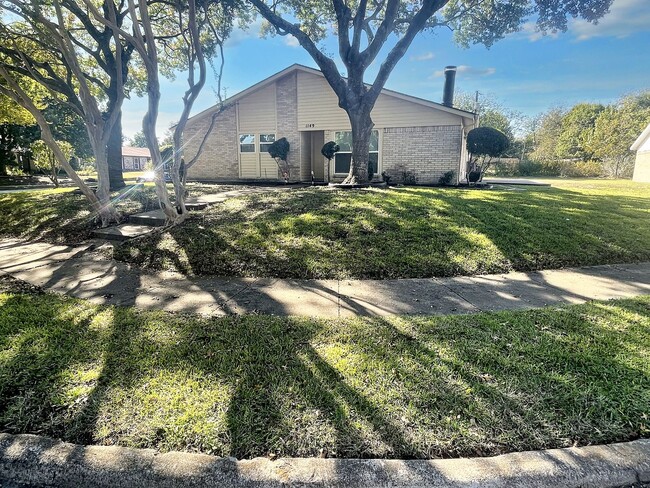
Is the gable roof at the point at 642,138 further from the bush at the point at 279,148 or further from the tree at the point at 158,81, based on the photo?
the tree at the point at 158,81

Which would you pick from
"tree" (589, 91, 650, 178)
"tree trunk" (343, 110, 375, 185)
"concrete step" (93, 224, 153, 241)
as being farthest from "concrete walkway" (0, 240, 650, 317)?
"tree" (589, 91, 650, 178)

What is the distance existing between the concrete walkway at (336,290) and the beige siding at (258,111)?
13426 mm

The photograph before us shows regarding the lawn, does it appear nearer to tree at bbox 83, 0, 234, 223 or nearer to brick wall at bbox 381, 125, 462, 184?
tree at bbox 83, 0, 234, 223

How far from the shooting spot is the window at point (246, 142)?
57.8 feet

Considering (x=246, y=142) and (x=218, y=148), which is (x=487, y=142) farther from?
(x=218, y=148)

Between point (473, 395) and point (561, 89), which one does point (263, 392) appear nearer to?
point (473, 395)

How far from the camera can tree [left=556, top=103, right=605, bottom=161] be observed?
40500 mm

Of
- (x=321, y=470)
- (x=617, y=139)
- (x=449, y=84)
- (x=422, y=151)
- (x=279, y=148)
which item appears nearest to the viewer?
(x=321, y=470)

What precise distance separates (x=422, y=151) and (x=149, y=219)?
11169 mm

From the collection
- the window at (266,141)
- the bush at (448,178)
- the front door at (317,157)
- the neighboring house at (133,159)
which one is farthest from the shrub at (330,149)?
the neighboring house at (133,159)

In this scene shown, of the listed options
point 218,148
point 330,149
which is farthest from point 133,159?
point 330,149

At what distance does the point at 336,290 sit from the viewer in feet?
13.7

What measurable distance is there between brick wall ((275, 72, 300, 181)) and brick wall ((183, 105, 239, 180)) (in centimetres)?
261

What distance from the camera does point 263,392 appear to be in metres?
2.21
